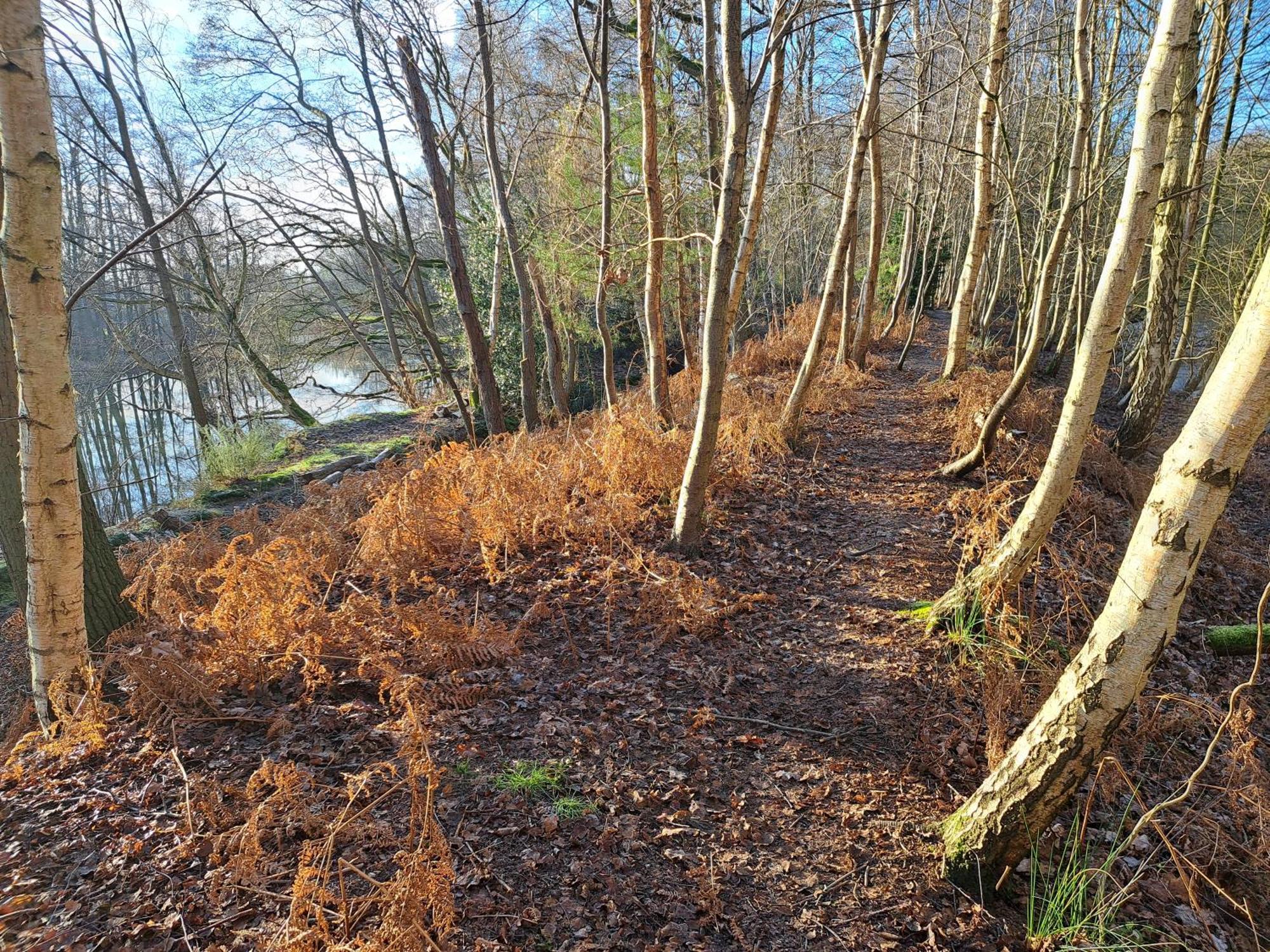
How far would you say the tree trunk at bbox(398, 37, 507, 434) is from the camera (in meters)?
7.18

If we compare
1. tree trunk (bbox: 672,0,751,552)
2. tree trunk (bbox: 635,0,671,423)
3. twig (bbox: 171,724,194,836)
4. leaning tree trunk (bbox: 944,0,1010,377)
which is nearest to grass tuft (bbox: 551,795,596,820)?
twig (bbox: 171,724,194,836)

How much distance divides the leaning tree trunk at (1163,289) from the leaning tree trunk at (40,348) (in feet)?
29.4

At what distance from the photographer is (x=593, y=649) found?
157 inches

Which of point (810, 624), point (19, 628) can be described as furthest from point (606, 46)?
Answer: point (19, 628)

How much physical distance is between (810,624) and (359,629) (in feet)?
9.45

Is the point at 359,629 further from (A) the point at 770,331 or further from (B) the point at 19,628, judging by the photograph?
(A) the point at 770,331

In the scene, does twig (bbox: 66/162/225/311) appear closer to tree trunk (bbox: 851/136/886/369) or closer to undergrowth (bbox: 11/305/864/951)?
undergrowth (bbox: 11/305/864/951)

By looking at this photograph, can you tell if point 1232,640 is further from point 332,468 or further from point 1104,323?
point 332,468

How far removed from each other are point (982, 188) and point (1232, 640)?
580 centimetres

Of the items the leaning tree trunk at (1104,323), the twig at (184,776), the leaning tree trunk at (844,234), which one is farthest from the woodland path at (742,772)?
the leaning tree trunk at (844,234)

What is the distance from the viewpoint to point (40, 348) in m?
2.62

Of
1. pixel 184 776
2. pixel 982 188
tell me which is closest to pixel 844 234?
pixel 982 188

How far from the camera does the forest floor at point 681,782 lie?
2250 millimetres

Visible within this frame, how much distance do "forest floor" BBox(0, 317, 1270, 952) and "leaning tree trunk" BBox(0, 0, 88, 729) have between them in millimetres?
690
